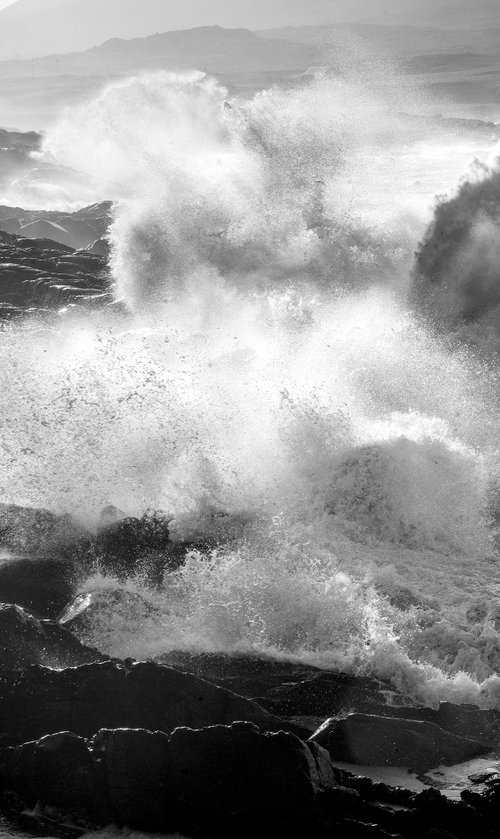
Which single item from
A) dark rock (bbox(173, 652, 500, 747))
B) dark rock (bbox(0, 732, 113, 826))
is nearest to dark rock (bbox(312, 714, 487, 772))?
dark rock (bbox(173, 652, 500, 747))

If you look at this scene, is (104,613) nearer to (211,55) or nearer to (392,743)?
(392,743)

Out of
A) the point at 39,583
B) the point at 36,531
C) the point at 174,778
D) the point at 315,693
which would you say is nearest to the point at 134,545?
the point at 36,531

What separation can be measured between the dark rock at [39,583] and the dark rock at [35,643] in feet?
3.74

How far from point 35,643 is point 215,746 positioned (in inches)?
130

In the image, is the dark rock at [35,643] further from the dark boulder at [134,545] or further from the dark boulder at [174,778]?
the dark boulder at [134,545]

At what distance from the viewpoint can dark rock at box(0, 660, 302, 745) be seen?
927 cm

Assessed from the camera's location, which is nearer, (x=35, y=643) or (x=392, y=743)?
(x=392, y=743)

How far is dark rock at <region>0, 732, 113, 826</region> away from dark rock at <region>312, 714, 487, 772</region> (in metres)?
2.46

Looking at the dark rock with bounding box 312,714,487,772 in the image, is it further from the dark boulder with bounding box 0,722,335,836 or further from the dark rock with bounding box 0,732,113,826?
the dark rock with bounding box 0,732,113,826

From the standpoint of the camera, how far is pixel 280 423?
18.0 metres

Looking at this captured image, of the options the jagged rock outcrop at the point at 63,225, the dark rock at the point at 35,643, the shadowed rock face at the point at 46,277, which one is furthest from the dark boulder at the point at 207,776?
the jagged rock outcrop at the point at 63,225

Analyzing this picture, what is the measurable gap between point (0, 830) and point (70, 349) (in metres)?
16.8

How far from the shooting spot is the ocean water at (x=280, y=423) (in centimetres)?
1226

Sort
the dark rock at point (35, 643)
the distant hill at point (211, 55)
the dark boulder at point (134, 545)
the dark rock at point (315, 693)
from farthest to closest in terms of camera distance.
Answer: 1. the distant hill at point (211, 55)
2. the dark boulder at point (134, 545)
3. the dark rock at point (35, 643)
4. the dark rock at point (315, 693)
